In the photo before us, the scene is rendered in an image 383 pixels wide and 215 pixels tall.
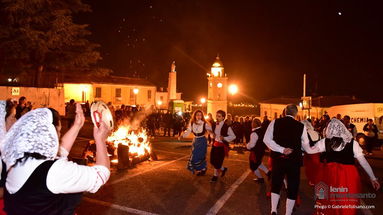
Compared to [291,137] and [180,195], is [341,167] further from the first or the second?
[180,195]

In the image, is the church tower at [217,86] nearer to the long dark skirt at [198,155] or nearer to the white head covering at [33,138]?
the long dark skirt at [198,155]

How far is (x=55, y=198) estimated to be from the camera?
99.8 inches

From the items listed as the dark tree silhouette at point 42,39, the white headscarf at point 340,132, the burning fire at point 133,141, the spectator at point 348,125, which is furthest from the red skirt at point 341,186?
the dark tree silhouette at point 42,39

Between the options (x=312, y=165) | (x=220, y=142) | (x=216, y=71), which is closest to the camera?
(x=312, y=165)

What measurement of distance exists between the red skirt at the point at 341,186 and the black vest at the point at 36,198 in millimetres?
4041

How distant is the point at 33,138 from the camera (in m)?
2.54

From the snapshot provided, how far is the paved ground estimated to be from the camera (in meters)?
6.61

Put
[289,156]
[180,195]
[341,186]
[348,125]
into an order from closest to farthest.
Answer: [341,186], [289,156], [180,195], [348,125]

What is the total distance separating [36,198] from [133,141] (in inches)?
375

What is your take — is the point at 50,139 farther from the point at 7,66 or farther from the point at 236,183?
the point at 7,66

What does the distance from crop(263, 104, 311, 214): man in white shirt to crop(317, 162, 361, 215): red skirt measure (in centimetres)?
91

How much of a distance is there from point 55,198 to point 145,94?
5779 cm

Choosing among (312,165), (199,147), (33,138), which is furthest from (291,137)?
(33,138)

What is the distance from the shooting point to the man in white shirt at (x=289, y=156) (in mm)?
6012
